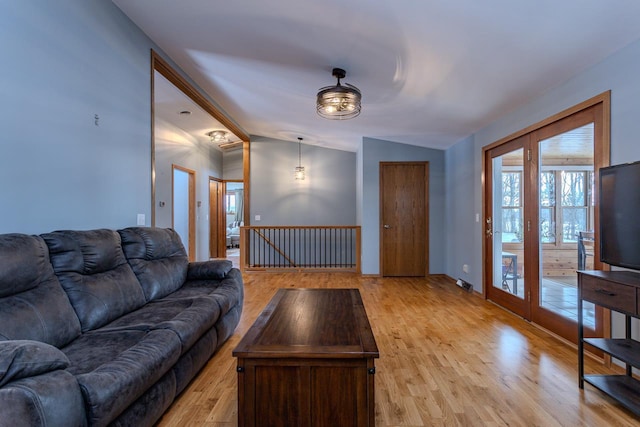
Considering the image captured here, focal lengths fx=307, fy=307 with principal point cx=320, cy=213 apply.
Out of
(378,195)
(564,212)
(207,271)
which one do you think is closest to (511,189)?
(564,212)

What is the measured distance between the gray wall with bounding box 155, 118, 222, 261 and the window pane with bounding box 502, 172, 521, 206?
17.7ft

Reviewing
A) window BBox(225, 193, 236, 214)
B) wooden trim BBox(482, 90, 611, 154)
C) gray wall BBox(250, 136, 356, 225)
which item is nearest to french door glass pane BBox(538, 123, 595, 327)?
wooden trim BBox(482, 90, 611, 154)

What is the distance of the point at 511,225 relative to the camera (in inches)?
142

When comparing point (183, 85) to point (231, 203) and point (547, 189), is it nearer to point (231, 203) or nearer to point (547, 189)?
point (547, 189)

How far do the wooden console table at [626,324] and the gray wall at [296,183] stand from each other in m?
5.27

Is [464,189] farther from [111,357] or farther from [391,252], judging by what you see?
[111,357]

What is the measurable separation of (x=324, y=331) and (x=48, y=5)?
108 inches

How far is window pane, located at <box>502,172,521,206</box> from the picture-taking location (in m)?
3.53

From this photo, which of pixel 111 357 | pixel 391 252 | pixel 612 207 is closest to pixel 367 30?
pixel 612 207

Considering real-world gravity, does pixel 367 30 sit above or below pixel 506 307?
above

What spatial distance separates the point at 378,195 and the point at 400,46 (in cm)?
325

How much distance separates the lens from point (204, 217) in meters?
7.39

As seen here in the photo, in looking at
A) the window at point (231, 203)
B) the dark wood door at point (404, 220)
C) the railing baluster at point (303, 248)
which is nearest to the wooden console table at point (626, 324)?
the dark wood door at point (404, 220)

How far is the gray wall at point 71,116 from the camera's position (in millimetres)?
1825
